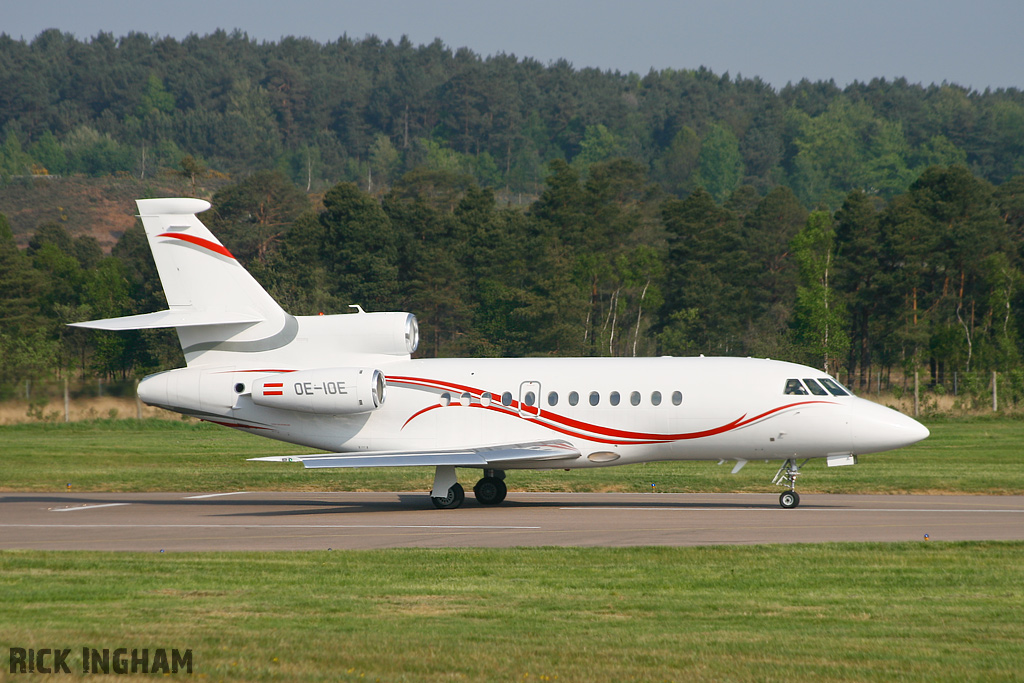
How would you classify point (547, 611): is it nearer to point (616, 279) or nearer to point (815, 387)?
point (815, 387)

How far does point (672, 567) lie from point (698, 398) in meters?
7.86

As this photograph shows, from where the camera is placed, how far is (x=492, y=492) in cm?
2442

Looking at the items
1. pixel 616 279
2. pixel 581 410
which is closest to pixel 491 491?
pixel 581 410

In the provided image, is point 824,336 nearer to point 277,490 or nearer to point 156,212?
point 277,490

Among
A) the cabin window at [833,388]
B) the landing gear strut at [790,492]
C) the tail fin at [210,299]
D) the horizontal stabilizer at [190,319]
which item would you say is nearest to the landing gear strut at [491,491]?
the tail fin at [210,299]

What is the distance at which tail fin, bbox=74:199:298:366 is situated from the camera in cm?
2422

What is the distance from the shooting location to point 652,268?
247ft

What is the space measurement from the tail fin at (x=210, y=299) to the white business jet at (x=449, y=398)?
0.10 feet

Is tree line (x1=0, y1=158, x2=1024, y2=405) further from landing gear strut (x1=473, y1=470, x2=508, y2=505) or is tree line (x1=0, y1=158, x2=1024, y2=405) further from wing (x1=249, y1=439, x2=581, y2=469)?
wing (x1=249, y1=439, x2=581, y2=469)

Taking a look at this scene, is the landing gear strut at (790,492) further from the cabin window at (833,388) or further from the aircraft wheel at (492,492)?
the aircraft wheel at (492,492)

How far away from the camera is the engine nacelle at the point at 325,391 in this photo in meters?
23.2

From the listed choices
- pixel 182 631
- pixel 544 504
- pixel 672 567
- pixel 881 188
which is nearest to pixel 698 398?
pixel 544 504

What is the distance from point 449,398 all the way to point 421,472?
840cm

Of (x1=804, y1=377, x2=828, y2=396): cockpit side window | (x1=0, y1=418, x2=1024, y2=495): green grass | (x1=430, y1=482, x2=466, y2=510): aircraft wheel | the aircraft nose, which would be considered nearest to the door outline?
(x1=430, y1=482, x2=466, y2=510): aircraft wheel
